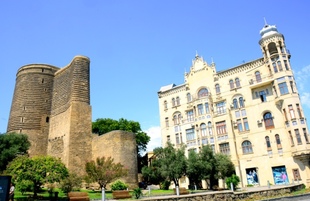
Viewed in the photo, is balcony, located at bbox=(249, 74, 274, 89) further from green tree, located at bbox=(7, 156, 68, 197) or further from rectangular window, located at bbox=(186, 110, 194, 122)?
green tree, located at bbox=(7, 156, 68, 197)

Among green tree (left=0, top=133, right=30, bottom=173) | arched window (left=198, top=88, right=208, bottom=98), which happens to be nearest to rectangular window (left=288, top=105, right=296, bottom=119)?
arched window (left=198, top=88, right=208, bottom=98)

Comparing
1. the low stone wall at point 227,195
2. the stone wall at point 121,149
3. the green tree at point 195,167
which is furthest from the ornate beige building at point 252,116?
the low stone wall at point 227,195

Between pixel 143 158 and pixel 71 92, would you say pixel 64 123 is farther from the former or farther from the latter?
pixel 143 158

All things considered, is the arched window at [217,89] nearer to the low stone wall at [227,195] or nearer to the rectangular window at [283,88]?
the rectangular window at [283,88]

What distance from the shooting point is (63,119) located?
109ft

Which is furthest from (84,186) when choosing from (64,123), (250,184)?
(250,184)

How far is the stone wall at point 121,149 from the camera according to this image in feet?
98.8

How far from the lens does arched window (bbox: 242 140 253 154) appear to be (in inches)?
1248

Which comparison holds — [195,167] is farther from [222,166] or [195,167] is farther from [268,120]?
[268,120]

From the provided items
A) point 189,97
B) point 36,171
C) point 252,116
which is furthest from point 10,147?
point 252,116

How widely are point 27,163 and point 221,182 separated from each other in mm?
22147

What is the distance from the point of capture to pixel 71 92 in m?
32.6

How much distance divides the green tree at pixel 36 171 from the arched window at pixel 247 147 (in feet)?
69.8

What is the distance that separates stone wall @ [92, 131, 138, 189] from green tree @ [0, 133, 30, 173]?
787 centimetres
